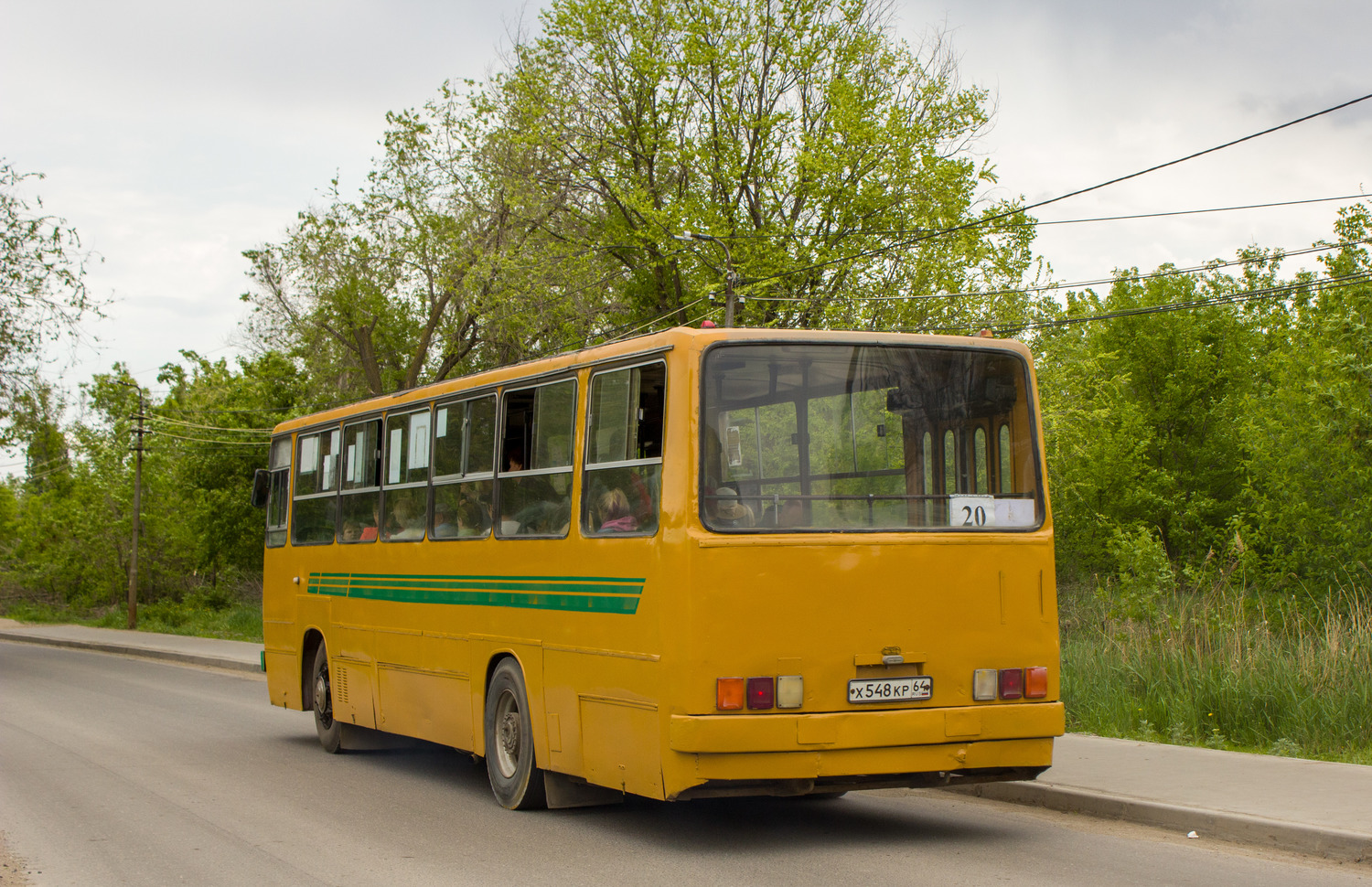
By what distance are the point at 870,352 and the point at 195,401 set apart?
4513cm

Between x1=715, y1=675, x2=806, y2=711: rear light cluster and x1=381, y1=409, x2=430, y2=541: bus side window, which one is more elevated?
x1=381, y1=409, x2=430, y2=541: bus side window

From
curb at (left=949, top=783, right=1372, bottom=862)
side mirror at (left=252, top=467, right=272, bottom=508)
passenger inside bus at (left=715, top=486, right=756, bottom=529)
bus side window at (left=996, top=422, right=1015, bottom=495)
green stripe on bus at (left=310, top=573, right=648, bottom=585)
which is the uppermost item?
side mirror at (left=252, top=467, right=272, bottom=508)

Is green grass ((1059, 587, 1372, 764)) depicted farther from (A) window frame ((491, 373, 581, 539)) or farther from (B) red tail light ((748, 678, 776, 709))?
(A) window frame ((491, 373, 581, 539))

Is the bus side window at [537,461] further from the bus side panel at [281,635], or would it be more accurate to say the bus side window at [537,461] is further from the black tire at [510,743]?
the bus side panel at [281,635]

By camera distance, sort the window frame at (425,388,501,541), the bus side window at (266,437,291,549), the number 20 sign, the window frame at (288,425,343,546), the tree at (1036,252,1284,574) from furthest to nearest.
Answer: the tree at (1036,252,1284,574), the bus side window at (266,437,291,549), the window frame at (288,425,343,546), the window frame at (425,388,501,541), the number 20 sign

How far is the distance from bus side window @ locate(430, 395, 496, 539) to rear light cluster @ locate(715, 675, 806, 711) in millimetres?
2880

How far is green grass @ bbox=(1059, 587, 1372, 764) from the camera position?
10.9 meters

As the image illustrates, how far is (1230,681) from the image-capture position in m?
11.8

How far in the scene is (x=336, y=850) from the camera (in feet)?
26.0

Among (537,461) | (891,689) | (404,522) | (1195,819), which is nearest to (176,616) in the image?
(404,522)

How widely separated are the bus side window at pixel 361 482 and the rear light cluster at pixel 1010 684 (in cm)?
573

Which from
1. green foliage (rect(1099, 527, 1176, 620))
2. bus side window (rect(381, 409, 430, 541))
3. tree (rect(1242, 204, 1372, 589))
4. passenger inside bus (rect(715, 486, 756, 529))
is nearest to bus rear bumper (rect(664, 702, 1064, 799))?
passenger inside bus (rect(715, 486, 756, 529))

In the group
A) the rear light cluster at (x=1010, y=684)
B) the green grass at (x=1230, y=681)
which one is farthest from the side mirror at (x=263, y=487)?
the rear light cluster at (x=1010, y=684)

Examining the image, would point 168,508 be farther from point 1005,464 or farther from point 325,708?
point 1005,464
